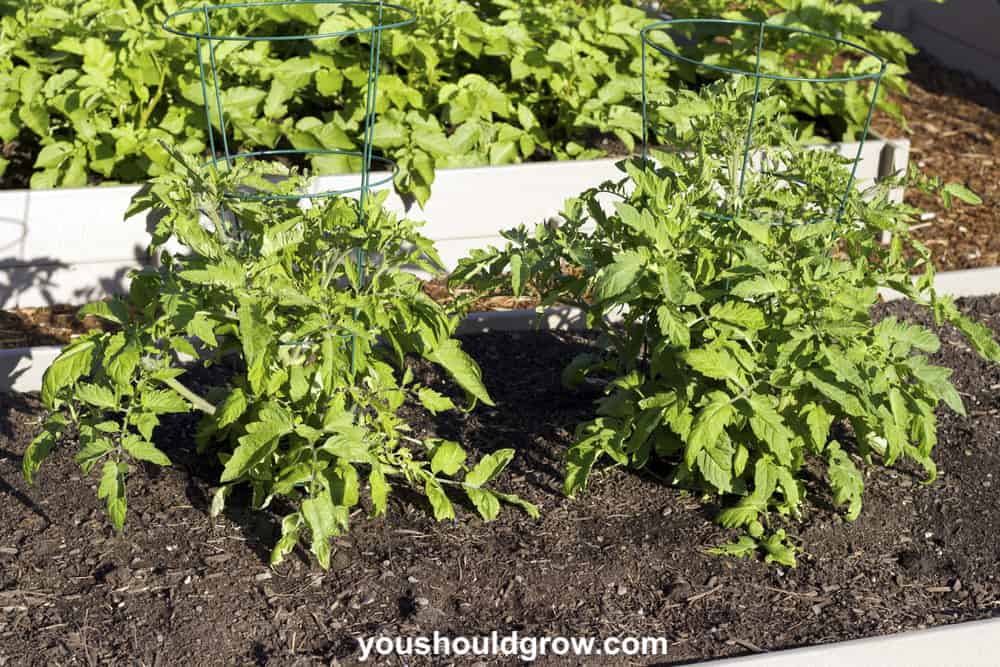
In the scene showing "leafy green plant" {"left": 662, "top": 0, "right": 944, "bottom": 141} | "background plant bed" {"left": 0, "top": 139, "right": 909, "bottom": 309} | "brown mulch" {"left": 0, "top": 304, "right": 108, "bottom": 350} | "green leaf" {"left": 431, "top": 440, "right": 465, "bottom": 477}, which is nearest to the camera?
"green leaf" {"left": 431, "top": 440, "right": 465, "bottom": 477}

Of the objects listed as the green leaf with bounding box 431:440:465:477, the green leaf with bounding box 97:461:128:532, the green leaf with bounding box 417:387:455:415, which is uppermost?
the green leaf with bounding box 417:387:455:415

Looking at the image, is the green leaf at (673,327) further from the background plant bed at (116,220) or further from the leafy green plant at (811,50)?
the leafy green plant at (811,50)

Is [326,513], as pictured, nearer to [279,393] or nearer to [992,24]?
[279,393]

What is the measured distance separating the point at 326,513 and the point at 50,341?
1793 mm

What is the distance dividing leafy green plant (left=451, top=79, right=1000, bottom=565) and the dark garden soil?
4.9 inches

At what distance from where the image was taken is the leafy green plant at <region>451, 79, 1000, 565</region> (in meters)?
2.77

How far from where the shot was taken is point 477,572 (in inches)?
115

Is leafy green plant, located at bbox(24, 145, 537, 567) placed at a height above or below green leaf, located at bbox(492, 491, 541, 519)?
above

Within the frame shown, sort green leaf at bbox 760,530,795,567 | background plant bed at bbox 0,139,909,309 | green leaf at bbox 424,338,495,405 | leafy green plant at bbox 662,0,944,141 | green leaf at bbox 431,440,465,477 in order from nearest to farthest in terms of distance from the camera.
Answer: green leaf at bbox 424,338,495,405
green leaf at bbox 760,530,795,567
green leaf at bbox 431,440,465,477
background plant bed at bbox 0,139,909,309
leafy green plant at bbox 662,0,944,141

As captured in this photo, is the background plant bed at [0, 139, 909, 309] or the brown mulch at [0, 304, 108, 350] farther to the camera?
the background plant bed at [0, 139, 909, 309]

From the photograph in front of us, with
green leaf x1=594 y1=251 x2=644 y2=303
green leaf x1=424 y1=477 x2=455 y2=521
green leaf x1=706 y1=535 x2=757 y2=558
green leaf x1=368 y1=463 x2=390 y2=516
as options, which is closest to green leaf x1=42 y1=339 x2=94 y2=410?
green leaf x1=368 y1=463 x2=390 y2=516

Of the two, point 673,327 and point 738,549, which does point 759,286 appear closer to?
point 673,327

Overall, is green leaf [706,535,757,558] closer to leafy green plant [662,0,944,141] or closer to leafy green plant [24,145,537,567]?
leafy green plant [24,145,537,567]

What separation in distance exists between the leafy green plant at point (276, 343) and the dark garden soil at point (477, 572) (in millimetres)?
124
